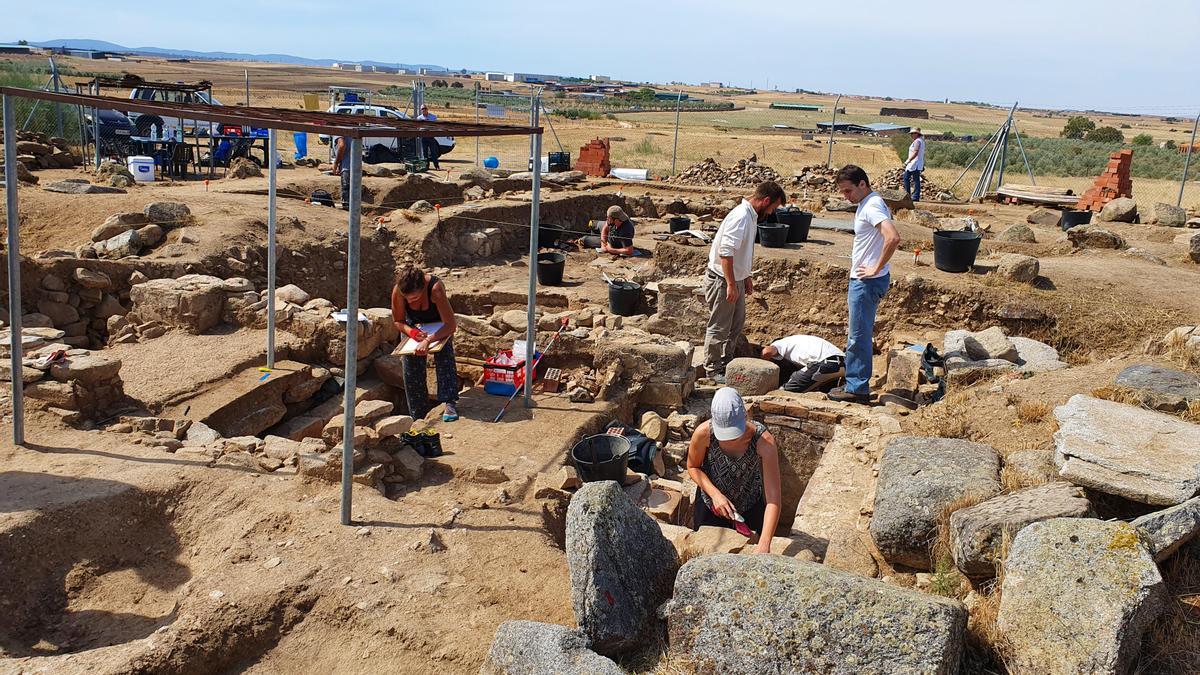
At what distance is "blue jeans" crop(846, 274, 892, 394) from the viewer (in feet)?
22.9

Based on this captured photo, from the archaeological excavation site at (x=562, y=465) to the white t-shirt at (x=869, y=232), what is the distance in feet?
4.01

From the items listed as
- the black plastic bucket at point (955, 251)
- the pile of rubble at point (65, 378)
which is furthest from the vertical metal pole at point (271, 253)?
the black plastic bucket at point (955, 251)

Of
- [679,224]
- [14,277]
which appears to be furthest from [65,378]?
[679,224]

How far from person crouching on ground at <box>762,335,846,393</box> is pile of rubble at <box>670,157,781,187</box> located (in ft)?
43.1

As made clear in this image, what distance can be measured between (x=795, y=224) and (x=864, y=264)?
17.0ft

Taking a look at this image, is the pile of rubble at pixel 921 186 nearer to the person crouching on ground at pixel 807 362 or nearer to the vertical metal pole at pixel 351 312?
the person crouching on ground at pixel 807 362

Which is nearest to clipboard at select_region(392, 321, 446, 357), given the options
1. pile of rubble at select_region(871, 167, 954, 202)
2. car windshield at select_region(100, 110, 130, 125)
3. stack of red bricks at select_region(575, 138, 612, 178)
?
car windshield at select_region(100, 110, 130, 125)

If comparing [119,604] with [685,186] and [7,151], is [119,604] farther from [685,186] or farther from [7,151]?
[685,186]

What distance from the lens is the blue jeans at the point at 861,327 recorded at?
22.9ft

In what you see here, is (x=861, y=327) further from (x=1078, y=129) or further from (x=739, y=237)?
(x=1078, y=129)

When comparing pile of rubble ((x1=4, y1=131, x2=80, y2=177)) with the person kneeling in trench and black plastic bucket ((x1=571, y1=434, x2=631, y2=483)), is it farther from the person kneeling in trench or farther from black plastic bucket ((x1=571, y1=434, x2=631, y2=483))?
black plastic bucket ((x1=571, y1=434, x2=631, y2=483))

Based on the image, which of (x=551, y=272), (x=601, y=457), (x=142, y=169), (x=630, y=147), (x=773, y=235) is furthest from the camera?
(x=630, y=147)

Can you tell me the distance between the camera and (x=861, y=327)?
7.12m

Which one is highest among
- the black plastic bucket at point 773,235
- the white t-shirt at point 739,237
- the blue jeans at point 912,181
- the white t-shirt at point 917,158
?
the white t-shirt at point 917,158
